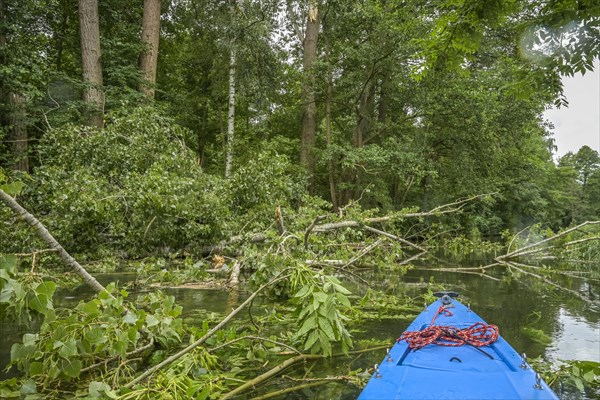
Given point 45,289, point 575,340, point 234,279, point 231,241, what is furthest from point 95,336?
point 231,241

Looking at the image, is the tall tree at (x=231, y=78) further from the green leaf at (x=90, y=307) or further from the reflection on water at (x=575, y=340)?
the green leaf at (x=90, y=307)

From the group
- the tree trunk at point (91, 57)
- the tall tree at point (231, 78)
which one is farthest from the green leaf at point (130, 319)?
the tall tree at point (231, 78)

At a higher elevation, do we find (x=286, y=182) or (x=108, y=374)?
(x=286, y=182)

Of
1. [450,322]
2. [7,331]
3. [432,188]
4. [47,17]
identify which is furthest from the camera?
[432,188]

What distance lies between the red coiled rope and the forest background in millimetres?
586

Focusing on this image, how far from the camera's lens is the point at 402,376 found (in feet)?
8.85

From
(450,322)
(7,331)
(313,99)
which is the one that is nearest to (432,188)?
(313,99)

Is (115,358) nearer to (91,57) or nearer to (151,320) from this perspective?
(151,320)

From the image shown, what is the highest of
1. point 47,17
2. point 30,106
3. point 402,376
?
point 47,17

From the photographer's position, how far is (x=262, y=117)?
16.4 metres

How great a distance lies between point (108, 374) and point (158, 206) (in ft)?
14.1

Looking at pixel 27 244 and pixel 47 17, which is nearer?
pixel 27 244

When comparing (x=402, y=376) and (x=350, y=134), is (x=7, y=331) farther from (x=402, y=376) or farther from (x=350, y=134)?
(x=350, y=134)

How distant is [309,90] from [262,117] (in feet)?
7.09
